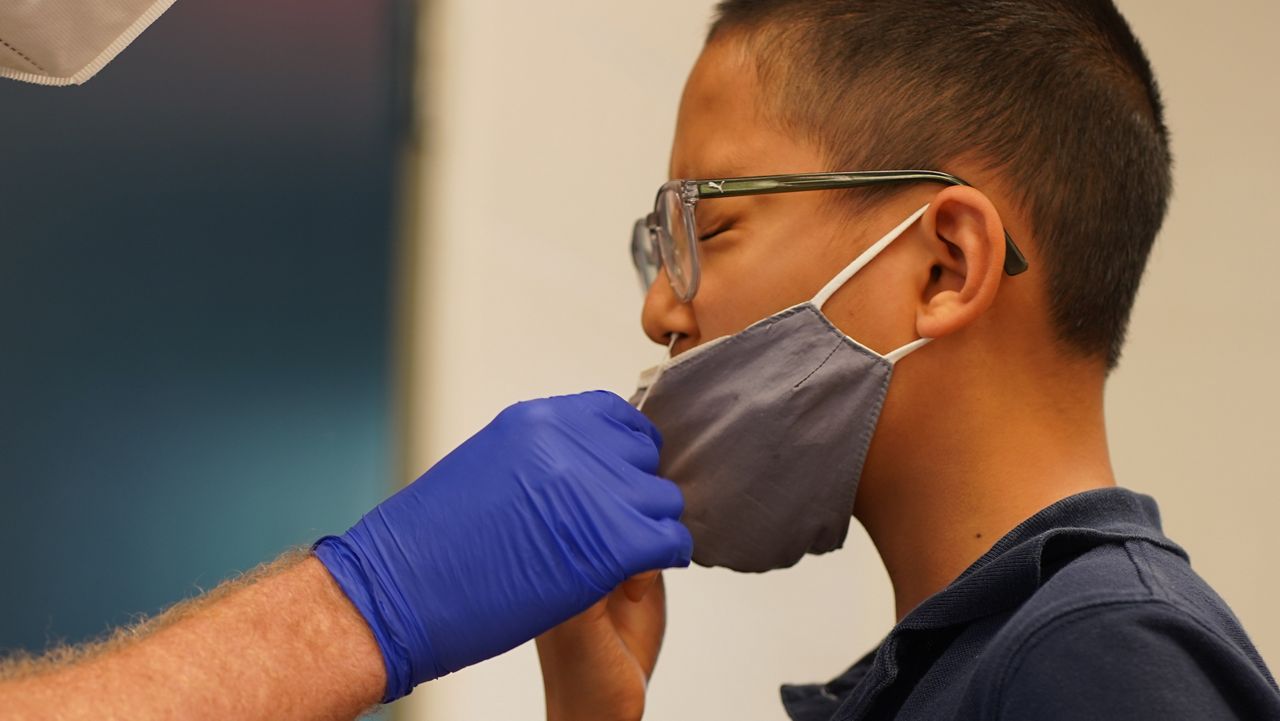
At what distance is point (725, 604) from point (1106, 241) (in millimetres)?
943

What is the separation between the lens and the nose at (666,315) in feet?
3.85

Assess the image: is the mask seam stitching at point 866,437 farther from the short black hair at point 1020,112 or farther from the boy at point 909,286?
the short black hair at point 1020,112

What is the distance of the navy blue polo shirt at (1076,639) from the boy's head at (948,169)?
0.20 m

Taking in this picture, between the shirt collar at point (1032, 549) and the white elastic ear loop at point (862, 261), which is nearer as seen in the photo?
the shirt collar at point (1032, 549)

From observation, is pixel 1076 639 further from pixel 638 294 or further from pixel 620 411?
pixel 638 294

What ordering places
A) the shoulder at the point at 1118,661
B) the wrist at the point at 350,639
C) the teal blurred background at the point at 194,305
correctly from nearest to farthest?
the shoulder at the point at 1118,661, the wrist at the point at 350,639, the teal blurred background at the point at 194,305

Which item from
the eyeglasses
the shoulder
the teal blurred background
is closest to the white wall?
the teal blurred background

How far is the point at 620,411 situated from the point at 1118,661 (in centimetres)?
54

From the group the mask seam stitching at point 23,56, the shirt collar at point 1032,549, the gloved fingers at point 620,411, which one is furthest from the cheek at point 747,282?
the mask seam stitching at point 23,56

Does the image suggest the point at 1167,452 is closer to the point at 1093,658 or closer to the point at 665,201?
the point at 665,201

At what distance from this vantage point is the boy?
3.50 feet

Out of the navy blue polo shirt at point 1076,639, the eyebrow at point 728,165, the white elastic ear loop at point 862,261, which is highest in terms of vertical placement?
the eyebrow at point 728,165

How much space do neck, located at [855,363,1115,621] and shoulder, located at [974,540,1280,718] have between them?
0.77ft

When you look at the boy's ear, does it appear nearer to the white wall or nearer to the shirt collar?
the shirt collar
